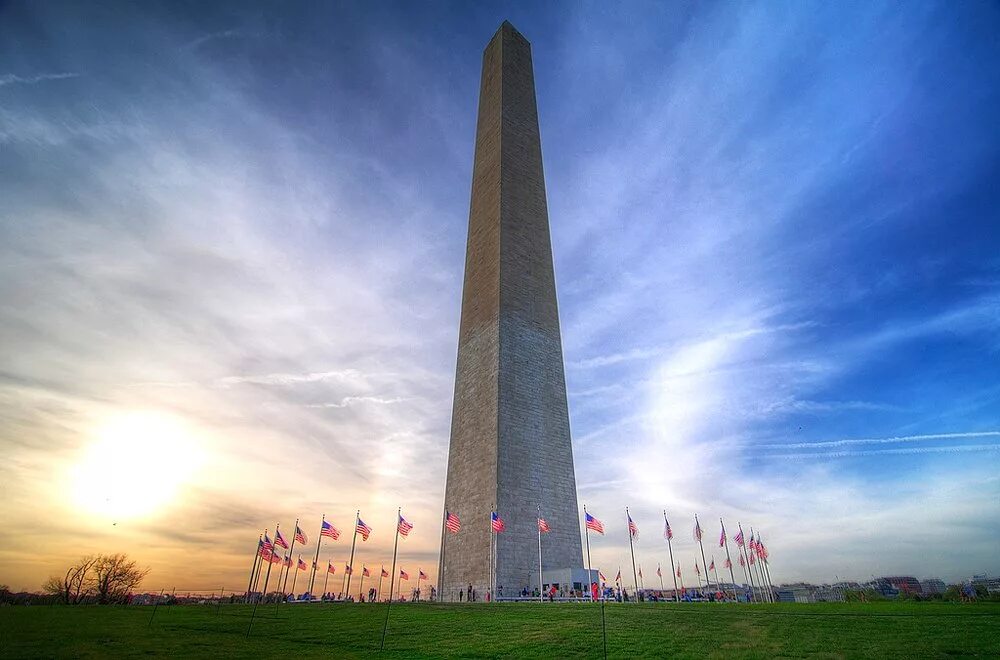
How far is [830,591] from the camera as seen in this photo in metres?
42.1

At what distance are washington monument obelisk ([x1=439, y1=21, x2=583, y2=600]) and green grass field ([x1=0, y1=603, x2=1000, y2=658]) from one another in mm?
10335

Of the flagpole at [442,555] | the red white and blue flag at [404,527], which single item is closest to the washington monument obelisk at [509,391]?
the flagpole at [442,555]

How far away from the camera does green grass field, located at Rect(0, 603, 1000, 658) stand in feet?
39.7

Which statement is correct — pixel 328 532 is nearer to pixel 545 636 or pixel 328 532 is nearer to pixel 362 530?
pixel 362 530

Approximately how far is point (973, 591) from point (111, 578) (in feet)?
217

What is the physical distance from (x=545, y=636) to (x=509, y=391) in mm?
19864

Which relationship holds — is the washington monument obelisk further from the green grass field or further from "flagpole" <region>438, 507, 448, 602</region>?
the green grass field

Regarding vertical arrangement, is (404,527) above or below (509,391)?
below

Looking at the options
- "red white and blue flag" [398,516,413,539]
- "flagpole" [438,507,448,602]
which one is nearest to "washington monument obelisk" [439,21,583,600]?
"flagpole" [438,507,448,602]

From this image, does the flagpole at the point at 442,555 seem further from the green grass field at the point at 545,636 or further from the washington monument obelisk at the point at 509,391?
the green grass field at the point at 545,636

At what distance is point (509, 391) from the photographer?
33.3 meters

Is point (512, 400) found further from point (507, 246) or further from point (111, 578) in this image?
point (111, 578)

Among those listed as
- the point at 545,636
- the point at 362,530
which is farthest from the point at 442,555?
the point at 545,636

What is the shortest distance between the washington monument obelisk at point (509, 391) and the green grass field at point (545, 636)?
10335 mm
